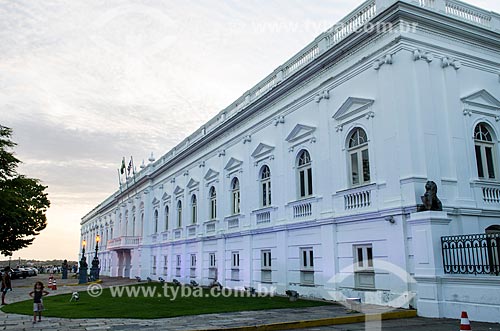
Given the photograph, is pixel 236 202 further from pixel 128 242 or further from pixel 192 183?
pixel 128 242

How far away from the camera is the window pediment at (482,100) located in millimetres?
15781

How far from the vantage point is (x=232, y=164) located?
25.9 m

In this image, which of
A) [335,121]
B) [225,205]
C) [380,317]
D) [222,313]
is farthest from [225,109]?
[380,317]

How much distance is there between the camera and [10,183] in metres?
34.0

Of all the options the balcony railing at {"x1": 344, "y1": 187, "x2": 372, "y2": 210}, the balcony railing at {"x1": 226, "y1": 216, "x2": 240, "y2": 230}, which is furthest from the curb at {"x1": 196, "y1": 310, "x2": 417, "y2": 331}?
the balcony railing at {"x1": 226, "y1": 216, "x2": 240, "y2": 230}

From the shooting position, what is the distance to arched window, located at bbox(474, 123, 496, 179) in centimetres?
1565

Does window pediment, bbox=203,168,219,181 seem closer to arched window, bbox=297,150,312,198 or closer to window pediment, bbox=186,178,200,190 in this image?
window pediment, bbox=186,178,200,190

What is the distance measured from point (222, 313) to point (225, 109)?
1623 centimetres

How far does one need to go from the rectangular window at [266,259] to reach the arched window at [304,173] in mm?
3751

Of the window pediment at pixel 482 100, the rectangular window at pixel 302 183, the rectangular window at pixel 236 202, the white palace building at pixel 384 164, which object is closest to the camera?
the white palace building at pixel 384 164

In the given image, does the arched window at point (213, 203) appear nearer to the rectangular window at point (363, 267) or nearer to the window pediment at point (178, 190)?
the window pediment at point (178, 190)

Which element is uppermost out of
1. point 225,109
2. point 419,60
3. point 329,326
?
point 225,109

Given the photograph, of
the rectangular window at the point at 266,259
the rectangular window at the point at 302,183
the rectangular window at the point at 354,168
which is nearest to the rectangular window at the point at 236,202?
the rectangular window at the point at 266,259

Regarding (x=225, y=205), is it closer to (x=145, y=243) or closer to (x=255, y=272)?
(x=255, y=272)
